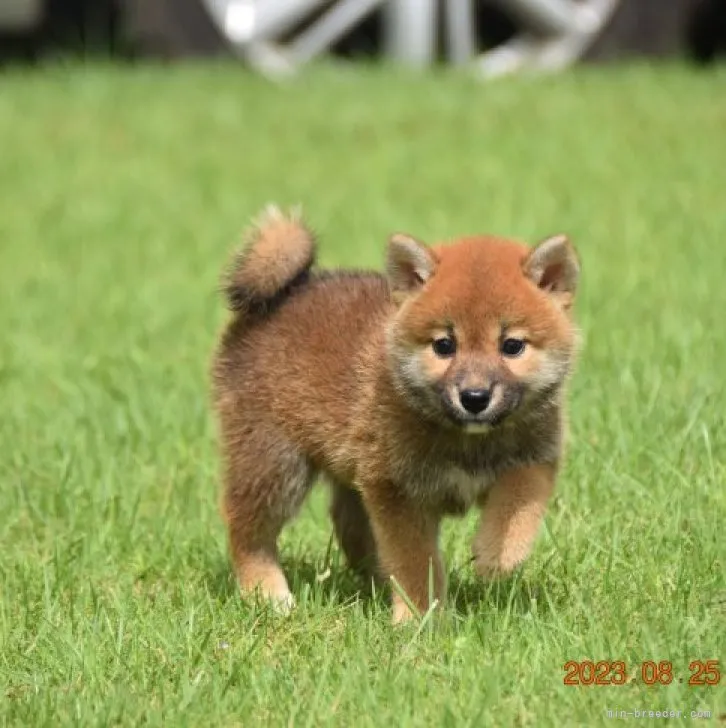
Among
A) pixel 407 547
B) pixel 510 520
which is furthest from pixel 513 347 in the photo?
pixel 407 547

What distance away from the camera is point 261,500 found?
457 cm

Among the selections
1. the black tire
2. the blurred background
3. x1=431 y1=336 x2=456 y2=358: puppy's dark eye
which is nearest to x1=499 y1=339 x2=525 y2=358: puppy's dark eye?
x1=431 y1=336 x2=456 y2=358: puppy's dark eye

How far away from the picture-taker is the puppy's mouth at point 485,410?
392 centimetres

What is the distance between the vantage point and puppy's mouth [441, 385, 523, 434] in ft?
12.9

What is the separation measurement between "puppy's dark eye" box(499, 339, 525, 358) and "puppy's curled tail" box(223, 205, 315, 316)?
3.03ft

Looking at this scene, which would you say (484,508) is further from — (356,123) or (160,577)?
(356,123)

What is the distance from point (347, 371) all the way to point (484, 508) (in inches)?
20.7

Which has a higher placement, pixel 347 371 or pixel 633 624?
pixel 347 371

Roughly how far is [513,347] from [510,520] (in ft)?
1.43

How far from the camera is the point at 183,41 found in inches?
522

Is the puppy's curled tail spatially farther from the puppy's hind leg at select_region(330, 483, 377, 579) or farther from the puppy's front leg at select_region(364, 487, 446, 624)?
the puppy's front leg at select_region(364, 487, 446, 624)

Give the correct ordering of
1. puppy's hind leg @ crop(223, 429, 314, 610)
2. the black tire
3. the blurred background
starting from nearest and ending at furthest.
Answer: puppy's hind leg @ crop(223, 429, 314, 610)
the blurred background
the black tire

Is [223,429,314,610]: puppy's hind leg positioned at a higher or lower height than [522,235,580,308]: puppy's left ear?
lower

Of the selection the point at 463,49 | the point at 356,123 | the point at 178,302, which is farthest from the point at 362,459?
the point at 463,49
